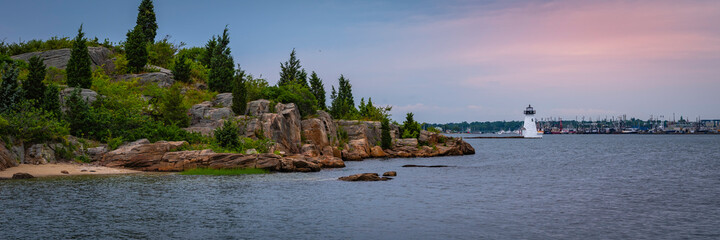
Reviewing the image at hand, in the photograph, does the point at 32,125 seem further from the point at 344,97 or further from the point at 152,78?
the point at 344,97

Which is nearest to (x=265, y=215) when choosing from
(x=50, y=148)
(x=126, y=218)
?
(x=126, y=218)

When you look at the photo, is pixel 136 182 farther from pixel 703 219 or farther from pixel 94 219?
pixel 703 219

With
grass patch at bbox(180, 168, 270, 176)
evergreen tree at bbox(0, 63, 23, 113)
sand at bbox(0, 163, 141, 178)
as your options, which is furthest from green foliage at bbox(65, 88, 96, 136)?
grass patch at bbox(180, 168, 270, 176)

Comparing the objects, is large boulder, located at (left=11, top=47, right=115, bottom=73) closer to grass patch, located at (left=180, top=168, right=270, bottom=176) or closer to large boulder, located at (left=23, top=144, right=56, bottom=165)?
large boulder, located at (left=23, top=144, right=56, bottom=165)

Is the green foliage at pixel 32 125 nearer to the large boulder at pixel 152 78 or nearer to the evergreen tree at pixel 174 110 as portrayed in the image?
the evergreen tree at pixel 174 110

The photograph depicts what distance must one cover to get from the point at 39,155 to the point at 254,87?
111 feet

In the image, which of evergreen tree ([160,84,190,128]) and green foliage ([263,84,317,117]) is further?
green foliage ([263,84,317,117])

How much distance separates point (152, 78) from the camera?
73438 mm

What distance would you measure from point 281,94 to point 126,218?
52.5m

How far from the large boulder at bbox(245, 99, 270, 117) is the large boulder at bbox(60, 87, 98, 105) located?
1753 cm

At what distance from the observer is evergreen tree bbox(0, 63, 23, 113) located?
4959 centimetres

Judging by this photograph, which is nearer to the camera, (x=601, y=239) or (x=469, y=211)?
(x=601, y=239)

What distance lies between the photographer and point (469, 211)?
29.3 meters

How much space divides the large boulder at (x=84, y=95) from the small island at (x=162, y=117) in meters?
0.10
